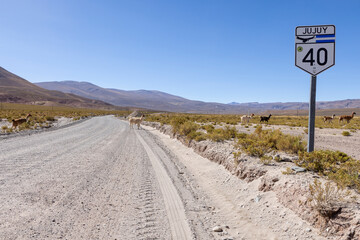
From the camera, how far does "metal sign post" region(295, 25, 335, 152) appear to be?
206 inches

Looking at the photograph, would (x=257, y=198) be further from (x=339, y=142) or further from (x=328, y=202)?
(x=339, y=142)

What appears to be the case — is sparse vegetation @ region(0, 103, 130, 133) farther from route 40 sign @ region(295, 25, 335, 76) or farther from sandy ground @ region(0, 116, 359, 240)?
route 40 sign @ region(295, 25, 335, 76)

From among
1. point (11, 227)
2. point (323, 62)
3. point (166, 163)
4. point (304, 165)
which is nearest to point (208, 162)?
point (166, 163)

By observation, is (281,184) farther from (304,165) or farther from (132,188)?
(132,188)

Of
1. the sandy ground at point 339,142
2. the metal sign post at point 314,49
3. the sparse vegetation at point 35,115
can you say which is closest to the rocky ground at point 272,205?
the metal sign post at point 314,49

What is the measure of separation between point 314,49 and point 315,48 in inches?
1.1

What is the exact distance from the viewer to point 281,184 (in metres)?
5.42

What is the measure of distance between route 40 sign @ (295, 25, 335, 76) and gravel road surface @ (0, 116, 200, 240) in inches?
166

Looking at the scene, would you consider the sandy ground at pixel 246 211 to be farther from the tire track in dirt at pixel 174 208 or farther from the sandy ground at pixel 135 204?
the tire track in dirt at pixel 174 208

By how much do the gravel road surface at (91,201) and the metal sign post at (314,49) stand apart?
3.97m

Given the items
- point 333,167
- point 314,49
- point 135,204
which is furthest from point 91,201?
point 314,49

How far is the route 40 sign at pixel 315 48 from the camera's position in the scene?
522 centimetres

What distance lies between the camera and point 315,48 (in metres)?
5.37

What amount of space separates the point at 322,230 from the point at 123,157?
8.90 meters
